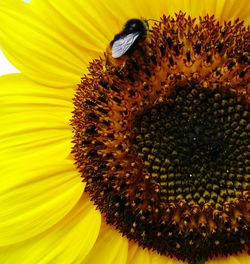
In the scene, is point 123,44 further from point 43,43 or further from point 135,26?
point 43,43

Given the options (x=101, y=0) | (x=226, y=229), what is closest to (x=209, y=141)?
(x=226, y=229)

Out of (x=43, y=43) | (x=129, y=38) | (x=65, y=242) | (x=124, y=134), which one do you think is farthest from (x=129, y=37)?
(x=65, y=242)

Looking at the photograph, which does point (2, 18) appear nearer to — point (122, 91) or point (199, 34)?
point (122, 91)

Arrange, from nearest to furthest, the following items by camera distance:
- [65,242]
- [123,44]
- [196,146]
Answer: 1. [123,44]
2. [196,146]
3. [65,242]

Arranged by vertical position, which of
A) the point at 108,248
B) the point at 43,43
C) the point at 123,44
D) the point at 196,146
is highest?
the point at 43,43

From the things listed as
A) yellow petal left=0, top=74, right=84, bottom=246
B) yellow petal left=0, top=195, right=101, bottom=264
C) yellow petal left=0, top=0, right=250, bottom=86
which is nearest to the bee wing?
yellow petal left=0, top=0, right=250, bottom=86

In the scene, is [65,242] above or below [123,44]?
below
